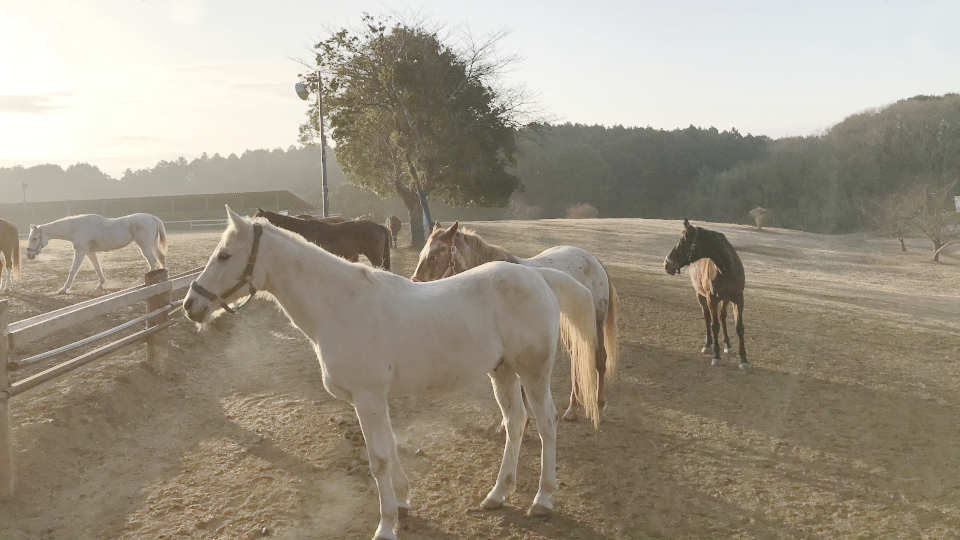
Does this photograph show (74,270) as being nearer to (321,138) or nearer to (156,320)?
(156,320)

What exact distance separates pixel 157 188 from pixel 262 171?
18.7 metres

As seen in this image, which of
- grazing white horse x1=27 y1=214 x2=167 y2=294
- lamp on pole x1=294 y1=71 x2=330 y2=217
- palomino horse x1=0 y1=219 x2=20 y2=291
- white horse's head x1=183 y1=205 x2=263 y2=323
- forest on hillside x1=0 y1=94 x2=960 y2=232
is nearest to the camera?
white horse's head x1=183 y1=205 x2=263 y2=323

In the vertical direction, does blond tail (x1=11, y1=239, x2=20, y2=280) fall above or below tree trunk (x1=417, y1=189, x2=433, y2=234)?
below

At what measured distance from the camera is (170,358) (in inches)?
332

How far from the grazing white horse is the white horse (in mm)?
10870

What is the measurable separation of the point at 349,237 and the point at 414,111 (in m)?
11.9

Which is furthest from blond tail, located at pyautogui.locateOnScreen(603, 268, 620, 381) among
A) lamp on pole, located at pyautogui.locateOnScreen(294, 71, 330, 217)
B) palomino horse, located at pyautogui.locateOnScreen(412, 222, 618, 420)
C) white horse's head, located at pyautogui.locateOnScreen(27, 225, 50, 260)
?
lamp on pole, located at pyautogui.locateOnScreen(294, 71, 330, 217)

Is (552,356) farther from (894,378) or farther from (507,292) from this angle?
(894,378)

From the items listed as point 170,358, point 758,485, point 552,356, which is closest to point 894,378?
point 758,485

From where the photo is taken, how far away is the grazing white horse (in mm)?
13219

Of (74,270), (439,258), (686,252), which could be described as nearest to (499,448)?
(439,258)

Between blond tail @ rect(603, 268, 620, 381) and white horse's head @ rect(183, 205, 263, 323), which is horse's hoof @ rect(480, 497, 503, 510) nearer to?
white horse's head @ rect(183, 205, 263, 323)

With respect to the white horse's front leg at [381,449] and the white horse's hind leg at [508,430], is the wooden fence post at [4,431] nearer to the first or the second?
the white horse's front leg at [381,449]

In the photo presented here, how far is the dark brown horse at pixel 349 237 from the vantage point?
1298 centimetres
